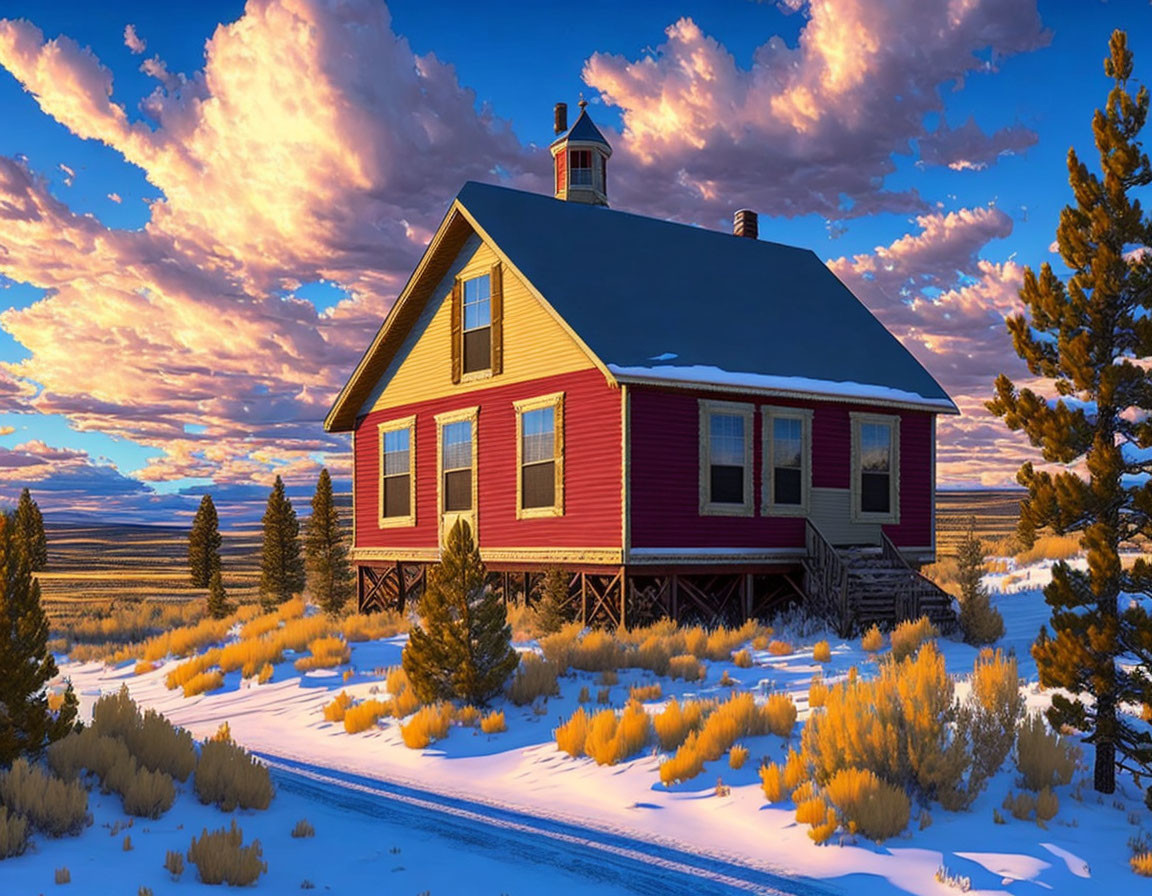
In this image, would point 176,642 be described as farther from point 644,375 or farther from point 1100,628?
point 1100,628

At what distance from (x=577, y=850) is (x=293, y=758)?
5933mm

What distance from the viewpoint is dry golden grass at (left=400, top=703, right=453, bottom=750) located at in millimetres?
14875

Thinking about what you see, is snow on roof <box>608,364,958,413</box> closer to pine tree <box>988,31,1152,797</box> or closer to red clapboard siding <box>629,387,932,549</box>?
red clapboard siding <box>629,387,932,549</box>

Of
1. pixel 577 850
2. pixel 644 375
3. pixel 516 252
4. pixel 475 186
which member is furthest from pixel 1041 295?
pixel 475 186

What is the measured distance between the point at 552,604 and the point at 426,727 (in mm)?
7352

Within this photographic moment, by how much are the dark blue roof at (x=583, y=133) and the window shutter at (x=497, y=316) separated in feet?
29.4

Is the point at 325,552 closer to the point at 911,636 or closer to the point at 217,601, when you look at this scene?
the point at 217,601

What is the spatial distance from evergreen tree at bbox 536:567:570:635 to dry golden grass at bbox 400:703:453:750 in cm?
639

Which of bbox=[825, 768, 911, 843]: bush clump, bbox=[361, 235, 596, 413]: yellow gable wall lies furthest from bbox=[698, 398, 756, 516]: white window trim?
bbox=[825, 768, 911, 843]: bush clump

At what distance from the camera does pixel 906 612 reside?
Result: 21.6 m

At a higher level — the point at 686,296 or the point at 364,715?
the point at 686,296

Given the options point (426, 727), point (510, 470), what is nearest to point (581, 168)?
point (510, 470)

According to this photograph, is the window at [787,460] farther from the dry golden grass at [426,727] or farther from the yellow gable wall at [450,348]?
the dry golden grass at [426,727]

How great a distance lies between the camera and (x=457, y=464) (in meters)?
27.3
